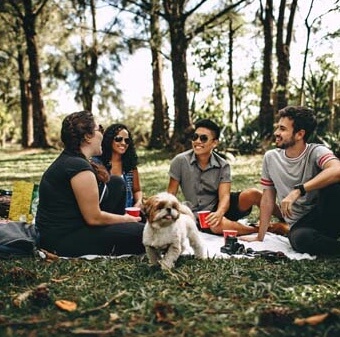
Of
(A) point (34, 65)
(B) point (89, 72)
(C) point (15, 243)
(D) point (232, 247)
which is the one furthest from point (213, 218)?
(B) point (89, 72)

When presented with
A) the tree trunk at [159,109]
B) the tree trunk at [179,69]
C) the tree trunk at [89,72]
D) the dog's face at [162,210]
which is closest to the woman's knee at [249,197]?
the dog's face at [162,210]

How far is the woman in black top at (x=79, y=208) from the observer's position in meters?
4.02

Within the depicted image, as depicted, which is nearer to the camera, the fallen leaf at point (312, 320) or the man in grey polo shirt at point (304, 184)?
the fallen leaf at point (312, 320)

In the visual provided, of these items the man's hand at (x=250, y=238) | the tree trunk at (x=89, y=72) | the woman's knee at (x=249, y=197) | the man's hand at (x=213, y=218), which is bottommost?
the man's hand at (x=250, y=238)

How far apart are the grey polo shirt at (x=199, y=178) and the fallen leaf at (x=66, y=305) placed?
9.06ft

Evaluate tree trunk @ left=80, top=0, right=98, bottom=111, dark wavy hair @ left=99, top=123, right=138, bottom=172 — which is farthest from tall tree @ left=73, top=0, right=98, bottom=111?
dark wavy hair @ left=99, top=123, right=138, bottom=172

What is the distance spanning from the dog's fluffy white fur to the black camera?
607 millimetres

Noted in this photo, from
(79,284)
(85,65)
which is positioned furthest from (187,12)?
(79,284)

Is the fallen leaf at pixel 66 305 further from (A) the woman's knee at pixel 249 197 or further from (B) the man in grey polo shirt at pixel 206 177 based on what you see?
(A) the woman's knee at pixel 249 197

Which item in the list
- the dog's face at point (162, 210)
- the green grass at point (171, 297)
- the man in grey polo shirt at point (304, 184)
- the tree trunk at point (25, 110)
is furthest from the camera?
the tree trunk at point (25, 110)

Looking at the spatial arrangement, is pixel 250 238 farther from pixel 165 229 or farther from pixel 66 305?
pixel 66 305

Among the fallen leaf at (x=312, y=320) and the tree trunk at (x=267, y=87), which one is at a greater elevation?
the tree trunk at (x=267, y=87)

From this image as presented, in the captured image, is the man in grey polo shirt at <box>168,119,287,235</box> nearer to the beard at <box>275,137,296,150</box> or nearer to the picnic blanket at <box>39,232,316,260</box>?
the picnic blanket at <box>39,232,316,260</box>

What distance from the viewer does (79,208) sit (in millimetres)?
4133
